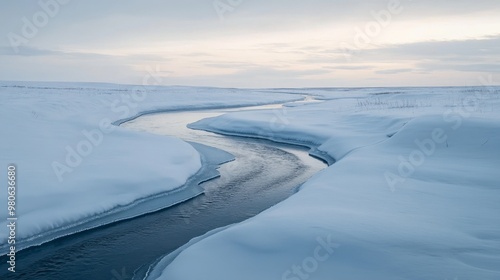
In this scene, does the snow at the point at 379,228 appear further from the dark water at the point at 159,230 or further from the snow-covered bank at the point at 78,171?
the snow-covered bank at the point at 78,171

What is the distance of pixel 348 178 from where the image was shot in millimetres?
11133

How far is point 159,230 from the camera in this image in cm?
909

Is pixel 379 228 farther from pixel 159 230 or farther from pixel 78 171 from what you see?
pixel 78 171

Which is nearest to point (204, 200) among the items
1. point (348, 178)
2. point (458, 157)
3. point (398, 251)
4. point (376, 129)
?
point (348, 178)

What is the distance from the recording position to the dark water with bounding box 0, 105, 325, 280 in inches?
282

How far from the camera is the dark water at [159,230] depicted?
716cm

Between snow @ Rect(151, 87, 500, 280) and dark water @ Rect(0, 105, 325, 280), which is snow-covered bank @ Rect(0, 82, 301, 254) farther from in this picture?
snow @ Rect(151, 87, 500, 280)

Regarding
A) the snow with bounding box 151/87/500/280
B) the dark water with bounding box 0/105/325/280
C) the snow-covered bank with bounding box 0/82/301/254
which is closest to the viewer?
the snow with bounding box 151/87/500/280

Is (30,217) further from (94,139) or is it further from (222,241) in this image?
(94,139)

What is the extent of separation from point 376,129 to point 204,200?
13.4 m

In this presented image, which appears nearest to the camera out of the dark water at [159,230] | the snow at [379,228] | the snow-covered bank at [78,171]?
the snow at [379,228]

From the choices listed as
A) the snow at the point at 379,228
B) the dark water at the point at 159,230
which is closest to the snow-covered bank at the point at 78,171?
the dark water at the point at 159,230

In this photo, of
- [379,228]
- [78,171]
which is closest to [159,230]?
[78,171]

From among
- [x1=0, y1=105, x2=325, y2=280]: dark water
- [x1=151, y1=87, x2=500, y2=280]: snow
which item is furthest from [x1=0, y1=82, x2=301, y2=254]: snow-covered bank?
[x1=151, y1=87, x2=500, y2=280]: snow
